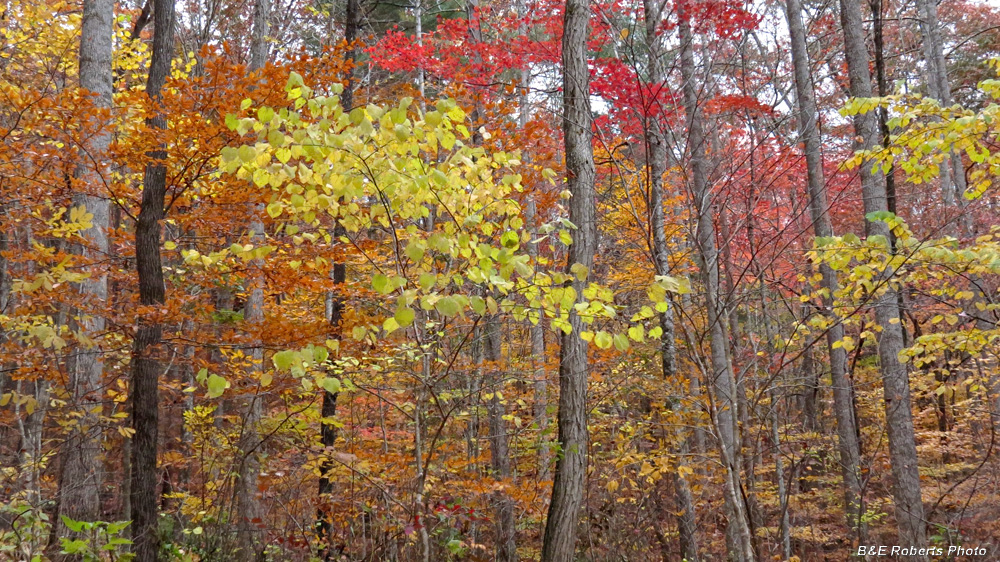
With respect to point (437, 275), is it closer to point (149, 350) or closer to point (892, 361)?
point (149, 350)

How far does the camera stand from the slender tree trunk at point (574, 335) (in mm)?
4164

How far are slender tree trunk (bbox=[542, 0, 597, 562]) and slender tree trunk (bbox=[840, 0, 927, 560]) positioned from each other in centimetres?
330

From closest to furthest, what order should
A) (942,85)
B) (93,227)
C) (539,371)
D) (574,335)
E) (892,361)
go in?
(574,335) < (93,227) < (892,361) < (539,371) < (942,85)

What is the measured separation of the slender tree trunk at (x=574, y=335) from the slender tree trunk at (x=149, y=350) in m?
3.20

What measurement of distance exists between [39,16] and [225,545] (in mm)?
9004

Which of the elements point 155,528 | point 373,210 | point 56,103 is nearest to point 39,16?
point 56,103

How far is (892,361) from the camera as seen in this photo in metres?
6.53

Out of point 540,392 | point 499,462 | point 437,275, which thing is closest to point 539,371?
point 540,392

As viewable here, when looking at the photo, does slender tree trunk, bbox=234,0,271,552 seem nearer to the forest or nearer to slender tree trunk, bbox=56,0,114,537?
the forest

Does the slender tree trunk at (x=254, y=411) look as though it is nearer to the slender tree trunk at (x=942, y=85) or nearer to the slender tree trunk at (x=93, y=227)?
the slender tree trunk at (x=93, y=227)

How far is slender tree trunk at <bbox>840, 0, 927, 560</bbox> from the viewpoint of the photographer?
6121 mm

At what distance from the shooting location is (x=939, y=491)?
884 cm

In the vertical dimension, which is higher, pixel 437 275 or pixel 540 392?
pixel 437 275

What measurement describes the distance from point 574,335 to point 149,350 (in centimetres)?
343
